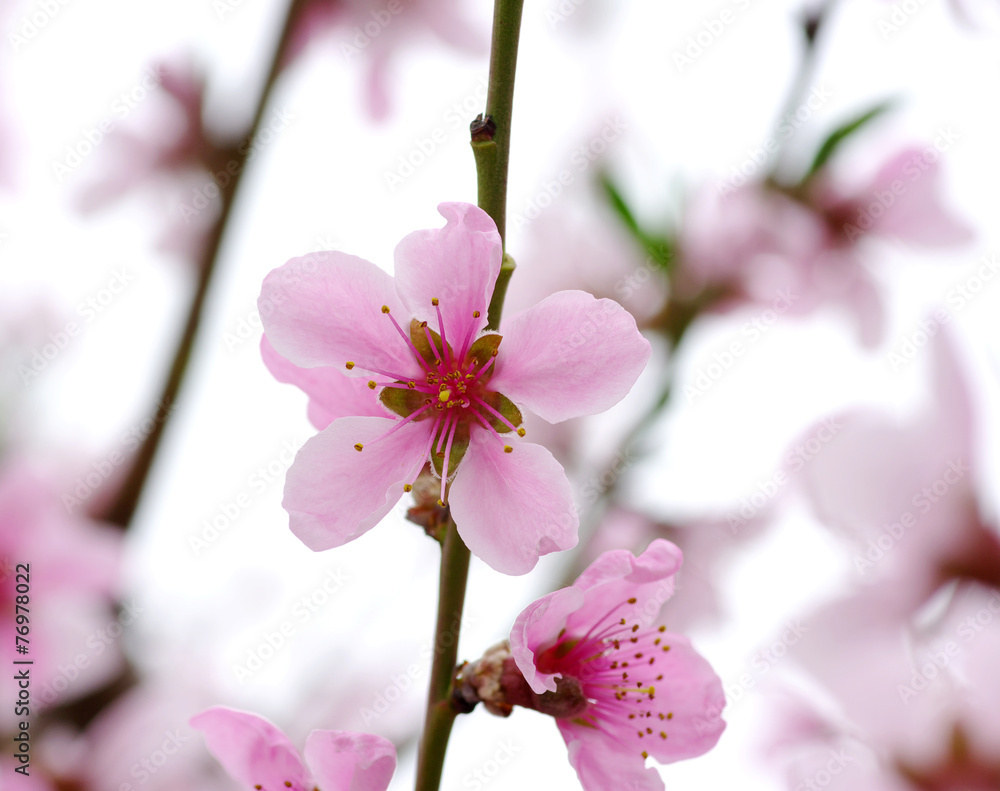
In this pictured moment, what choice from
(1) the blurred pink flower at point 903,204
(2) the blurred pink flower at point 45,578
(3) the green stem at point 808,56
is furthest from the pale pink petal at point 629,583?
(1) the blurred pink flower at point 903,204

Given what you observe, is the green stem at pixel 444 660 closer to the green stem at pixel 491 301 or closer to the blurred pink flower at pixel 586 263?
the green stem at pixel 491 301

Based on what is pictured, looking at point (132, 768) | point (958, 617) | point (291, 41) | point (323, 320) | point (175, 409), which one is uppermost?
point (291, 41)

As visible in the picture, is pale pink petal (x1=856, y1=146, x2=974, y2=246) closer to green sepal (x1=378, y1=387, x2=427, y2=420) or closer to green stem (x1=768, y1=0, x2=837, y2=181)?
green stem (x1=768, y1=0, x2=837, y2=181)

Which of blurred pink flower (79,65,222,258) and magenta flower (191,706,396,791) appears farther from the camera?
blurred pink flower (79,65,222,258)

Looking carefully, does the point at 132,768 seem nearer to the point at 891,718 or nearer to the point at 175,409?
the point at 175,409

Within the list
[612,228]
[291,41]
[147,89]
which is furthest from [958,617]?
[147,89]

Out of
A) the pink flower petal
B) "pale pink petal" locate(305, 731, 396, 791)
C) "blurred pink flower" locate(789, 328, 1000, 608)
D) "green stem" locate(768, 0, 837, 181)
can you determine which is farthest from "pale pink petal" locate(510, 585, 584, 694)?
"green stem" locate(768, 0, 837, 181)

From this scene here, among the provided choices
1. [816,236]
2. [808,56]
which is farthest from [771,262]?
[808,56]
